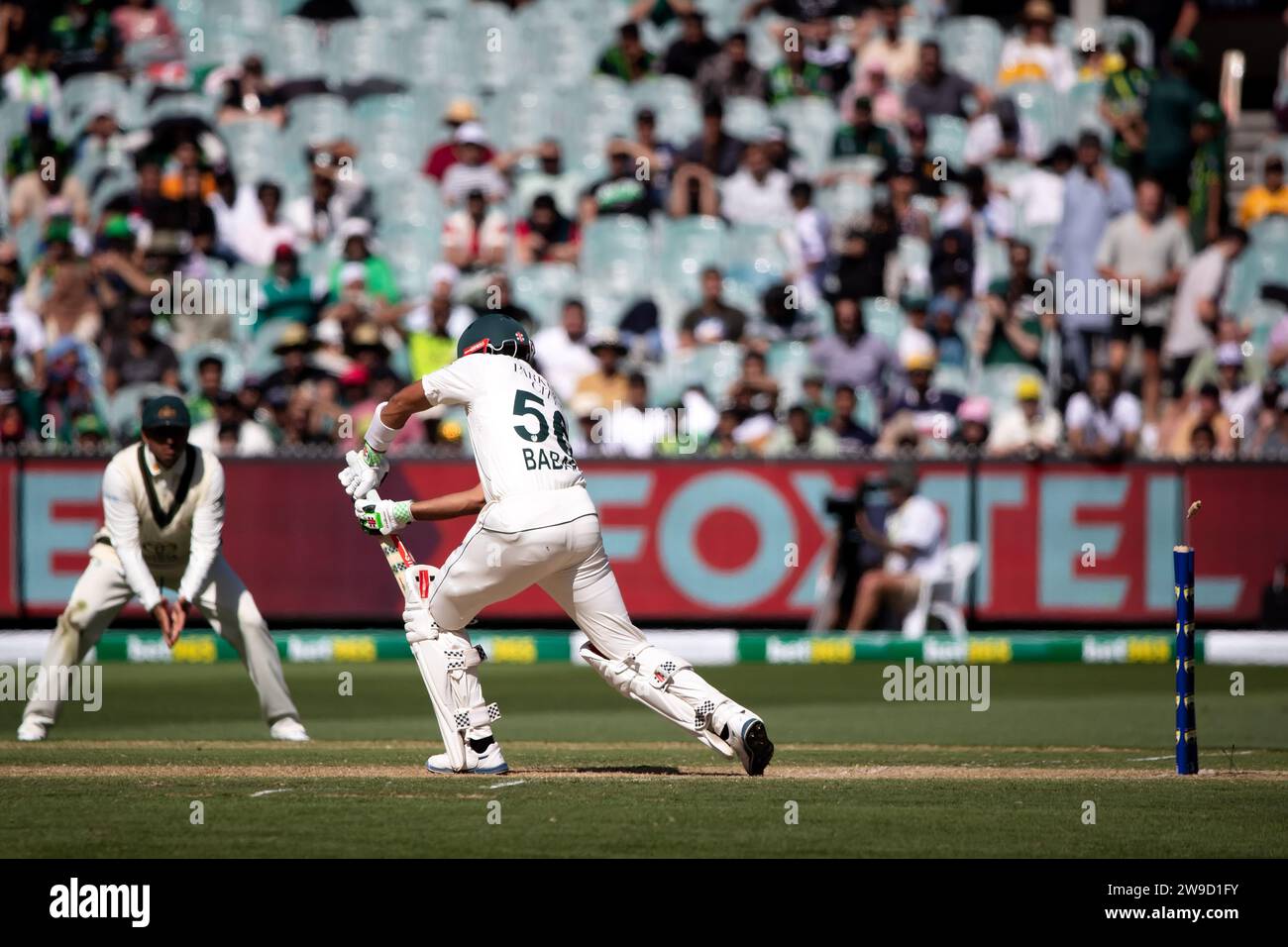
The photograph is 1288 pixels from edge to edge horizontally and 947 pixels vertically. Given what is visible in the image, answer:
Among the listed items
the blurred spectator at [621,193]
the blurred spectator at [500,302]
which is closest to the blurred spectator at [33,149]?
the blurred spectator at [500,302]

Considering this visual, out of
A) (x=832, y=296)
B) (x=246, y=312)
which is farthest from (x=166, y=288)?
(x=832, y=296)

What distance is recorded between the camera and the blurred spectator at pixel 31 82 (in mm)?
23047

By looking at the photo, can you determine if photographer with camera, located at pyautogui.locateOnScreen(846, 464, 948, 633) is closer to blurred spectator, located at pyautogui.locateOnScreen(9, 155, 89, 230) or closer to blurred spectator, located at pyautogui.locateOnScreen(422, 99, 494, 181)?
blurred spectator, located at pyautogui.locateOnScreen(422, 99, 494, 181)

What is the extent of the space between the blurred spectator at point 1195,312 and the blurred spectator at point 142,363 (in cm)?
938

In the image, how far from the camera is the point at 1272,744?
12.1m

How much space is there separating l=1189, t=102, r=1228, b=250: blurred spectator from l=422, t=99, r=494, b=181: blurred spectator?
724cm

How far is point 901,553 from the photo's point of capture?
16953mm

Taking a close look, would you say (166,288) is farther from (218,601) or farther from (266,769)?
(266,769)

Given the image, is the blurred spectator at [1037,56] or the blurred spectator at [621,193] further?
the blurred spectator at [1037,56]

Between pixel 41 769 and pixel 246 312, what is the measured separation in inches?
422

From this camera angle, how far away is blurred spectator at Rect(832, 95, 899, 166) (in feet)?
70.1

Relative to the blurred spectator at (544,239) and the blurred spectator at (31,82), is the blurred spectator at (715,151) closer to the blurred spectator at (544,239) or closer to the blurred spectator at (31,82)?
the blurred spectator at (544,239)
